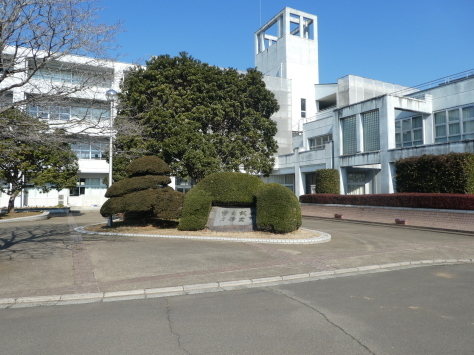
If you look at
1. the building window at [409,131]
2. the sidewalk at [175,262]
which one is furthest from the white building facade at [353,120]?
the sidewalk at [175,262]

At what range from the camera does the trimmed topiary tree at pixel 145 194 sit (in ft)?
43.7

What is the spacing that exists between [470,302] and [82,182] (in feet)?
134

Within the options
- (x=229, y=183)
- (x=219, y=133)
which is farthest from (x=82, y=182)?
(x=229, y=183)

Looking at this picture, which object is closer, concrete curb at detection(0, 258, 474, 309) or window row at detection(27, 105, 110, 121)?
concrete curb at detection(0, 258, 474, 309)

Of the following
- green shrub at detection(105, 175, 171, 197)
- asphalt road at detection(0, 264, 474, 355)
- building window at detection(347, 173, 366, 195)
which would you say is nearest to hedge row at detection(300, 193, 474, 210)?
building window at detection(347, 173, 366, 195)

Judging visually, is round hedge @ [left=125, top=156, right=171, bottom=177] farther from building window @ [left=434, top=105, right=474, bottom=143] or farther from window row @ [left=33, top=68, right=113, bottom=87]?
building window @ [left=434, top=105, right=474, bottom=143]

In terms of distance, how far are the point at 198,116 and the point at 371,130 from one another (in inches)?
476

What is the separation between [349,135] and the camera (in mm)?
24594

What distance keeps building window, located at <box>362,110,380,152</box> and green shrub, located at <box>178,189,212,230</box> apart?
1429cm

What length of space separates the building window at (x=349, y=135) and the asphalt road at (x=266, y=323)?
61.7ft

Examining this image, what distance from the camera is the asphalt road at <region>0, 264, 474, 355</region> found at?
3869mm

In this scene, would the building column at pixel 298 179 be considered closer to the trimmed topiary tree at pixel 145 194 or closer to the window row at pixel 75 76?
the trimmed topiary tree at pixel 145 194

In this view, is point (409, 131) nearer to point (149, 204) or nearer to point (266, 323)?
point (149, 204)

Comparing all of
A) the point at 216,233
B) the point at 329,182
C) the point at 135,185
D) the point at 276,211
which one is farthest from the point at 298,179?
the point at 135,185
